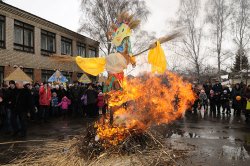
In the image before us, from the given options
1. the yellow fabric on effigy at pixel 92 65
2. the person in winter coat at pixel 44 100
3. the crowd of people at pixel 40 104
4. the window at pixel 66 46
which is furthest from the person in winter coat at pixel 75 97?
the window at pixel 66 46

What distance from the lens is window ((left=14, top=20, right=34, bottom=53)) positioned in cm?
2223

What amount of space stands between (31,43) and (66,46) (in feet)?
20.6

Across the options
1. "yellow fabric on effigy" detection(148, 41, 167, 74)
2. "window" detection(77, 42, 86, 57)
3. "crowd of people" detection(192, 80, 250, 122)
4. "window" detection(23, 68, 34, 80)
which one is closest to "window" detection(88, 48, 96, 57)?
"window" detection(77, 42, 86, 57)

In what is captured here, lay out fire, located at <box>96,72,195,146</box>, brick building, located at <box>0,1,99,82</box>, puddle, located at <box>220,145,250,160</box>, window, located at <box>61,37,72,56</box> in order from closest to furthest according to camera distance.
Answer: fire, located at <box>96,72,195,146</box>, puddle, located at <box>220,145,250,160</box>, brick building, located at <box>0,1,99,82</box>, window, located at <box>61,37,72,56</box>

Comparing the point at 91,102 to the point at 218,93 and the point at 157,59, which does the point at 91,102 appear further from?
the point at 157,59

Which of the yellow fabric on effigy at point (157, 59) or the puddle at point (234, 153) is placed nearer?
the yellow fabric on effigy at point (157, 59)

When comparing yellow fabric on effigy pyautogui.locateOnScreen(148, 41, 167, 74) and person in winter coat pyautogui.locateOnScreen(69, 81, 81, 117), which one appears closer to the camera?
yellow fabric on effigy pyautogui.locateOnScreen(148, 41, 167, 74)

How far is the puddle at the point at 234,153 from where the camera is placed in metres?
6.87

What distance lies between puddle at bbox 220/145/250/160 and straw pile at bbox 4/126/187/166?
111cm

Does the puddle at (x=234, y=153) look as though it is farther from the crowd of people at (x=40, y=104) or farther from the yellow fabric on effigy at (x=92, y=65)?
the crowd of people at (x=40, y=104)

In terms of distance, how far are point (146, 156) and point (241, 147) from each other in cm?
315

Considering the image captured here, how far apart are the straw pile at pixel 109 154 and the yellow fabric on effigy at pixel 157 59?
1.44 metres

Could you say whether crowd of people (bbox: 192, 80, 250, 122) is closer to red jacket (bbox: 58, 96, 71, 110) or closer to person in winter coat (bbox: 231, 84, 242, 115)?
person in winter coat (bbox: 231, 84, 242, 115)

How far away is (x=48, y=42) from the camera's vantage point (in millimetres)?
26500
